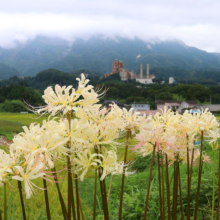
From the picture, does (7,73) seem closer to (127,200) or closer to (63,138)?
(127,200)

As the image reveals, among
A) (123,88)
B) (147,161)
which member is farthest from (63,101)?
(123,88)

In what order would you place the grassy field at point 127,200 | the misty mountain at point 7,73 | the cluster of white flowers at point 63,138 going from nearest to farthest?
1. the cluster of white flowers at point 63,138
2. the grassy field at point 127,200
3. the misty mountain at point 7,73

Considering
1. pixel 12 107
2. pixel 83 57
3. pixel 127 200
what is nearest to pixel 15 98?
pixel 12 107

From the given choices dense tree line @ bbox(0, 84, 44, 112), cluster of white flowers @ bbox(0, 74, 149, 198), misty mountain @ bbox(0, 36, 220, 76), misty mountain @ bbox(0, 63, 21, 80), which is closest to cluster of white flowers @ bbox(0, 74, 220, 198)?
cluster of white flowers @ bbox(0, 74, 149, 198)

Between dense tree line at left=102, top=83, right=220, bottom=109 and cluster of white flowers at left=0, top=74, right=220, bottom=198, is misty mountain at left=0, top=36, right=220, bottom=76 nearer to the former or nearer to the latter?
dense tree line at left=102, top=83, right=220, bottom=109

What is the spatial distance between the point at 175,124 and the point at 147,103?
36383 millimetres

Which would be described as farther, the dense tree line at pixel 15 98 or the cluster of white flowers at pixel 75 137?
the dense tree line at pixel 15 98

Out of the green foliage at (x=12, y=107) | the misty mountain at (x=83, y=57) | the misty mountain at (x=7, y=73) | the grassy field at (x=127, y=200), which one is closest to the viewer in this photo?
the grassy field at (x=127, y=200)

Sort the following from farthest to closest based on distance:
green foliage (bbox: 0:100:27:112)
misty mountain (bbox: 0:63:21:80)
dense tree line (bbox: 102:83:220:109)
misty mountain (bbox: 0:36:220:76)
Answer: misty mountain (bbox: 0:36:220:76), misty mountain (bbox: 0:63:21:80), dense tree line (bbox: 102:83:220:109), green foliage (bbox: 0:100:27:112)

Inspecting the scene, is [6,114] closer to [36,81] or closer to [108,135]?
[108,135]

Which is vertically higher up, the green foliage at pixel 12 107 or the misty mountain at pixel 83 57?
the misty mountain at pixel 83 57

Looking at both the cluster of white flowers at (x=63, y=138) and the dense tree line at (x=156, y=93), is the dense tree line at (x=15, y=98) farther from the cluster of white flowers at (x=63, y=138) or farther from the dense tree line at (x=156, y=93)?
the dense tree line at (x=156, y=93)

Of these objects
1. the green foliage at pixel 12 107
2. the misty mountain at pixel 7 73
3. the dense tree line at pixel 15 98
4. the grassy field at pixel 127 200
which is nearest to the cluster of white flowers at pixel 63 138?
the grassy field at pixel 127 200

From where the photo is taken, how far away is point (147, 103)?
37.3m
